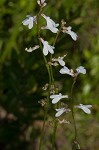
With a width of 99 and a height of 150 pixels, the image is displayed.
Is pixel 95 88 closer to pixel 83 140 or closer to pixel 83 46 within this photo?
pixel 83 46

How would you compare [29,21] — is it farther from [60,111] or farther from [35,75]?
[35,75]

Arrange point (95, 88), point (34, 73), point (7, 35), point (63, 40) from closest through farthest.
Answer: point (63, 40)
point (34, 73)
point (7, 35)
point (95, 88)

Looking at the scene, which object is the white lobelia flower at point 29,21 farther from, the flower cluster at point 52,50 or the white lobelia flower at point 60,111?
the white lobelia flower at point 60,111

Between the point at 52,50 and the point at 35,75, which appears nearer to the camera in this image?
the point at 52,50

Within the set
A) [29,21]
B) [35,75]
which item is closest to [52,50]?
[29,21]

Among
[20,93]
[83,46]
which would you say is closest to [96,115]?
[83,46]

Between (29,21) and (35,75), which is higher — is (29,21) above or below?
below

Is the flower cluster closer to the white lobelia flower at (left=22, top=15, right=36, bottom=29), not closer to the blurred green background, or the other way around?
the white lobelia flower at (left=22, top=15, right=36, bottom=29)

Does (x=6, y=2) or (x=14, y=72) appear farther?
(x=6, y=2)

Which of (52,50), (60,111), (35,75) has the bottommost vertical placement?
(60,111)
